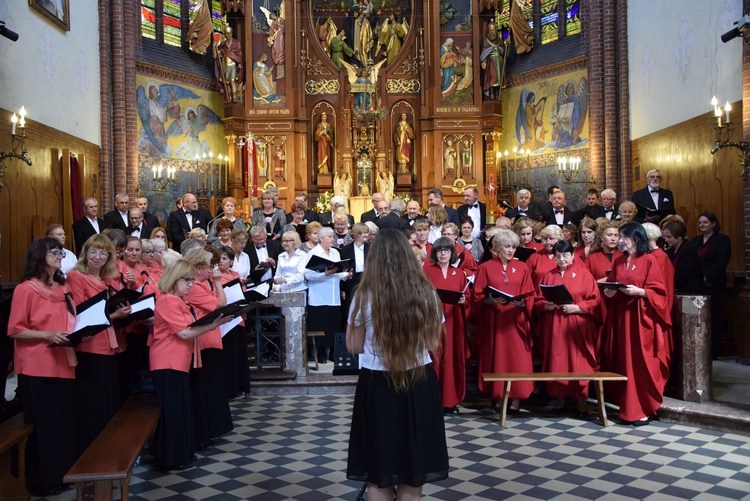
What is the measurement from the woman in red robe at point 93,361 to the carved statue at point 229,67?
12407 mm

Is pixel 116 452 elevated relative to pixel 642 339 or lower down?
lower down

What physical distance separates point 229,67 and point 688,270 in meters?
11.7

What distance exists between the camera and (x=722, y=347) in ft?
33.5

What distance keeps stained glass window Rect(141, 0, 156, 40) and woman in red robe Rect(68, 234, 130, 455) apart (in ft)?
40.9

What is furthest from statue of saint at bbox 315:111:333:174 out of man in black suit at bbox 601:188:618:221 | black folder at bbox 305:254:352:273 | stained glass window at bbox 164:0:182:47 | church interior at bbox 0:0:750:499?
black folder at bbox 305:254:352:273

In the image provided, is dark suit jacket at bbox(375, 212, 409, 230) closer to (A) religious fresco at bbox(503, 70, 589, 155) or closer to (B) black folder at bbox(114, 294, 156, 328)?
(B) black folder at bbox(114, 294, 156, 328)

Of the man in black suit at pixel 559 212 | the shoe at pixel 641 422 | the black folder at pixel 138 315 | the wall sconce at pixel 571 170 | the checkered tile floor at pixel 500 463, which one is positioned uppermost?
the wall sconce at pixel 571 170

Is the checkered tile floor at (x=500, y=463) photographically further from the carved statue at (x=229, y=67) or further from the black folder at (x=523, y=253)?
the carved statue at (x=229, y=67)

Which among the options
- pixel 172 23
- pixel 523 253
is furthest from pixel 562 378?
pixel 172 23

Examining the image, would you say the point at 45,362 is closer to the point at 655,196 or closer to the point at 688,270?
the point at 688,270

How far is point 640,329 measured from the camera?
289 inches

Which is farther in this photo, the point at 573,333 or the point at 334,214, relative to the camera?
the point at 334,214

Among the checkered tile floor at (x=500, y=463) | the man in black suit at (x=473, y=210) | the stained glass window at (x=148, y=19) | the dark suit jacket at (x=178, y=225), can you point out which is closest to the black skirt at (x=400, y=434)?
the checkered tile floor at (x=500, y=463)

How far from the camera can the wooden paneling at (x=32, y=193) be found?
9.84 meters
